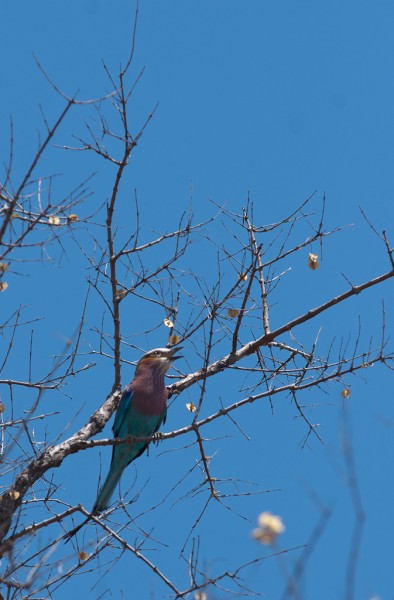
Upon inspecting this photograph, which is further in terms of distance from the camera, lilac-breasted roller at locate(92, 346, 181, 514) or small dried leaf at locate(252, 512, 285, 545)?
lilac-breasted roller at locate(92, 346, 181, 514)

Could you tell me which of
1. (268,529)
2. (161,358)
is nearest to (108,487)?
(161,358)

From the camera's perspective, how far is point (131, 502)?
14.8ft

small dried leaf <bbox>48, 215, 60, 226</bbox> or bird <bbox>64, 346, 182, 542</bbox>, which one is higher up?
bird <bbox>64, 346, 182, 542</bbox>

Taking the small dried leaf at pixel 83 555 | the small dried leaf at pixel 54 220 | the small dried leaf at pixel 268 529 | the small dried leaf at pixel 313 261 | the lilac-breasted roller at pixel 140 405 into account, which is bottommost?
the small dried leaf at pixel 268 529

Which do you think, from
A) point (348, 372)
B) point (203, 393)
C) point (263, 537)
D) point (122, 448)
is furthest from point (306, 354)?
point (263, 537)

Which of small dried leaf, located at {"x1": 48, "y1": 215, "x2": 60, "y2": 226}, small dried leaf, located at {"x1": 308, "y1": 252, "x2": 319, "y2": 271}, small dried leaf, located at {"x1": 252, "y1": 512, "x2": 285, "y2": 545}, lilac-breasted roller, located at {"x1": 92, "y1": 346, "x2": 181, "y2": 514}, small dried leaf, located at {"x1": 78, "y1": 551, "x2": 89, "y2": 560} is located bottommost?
small dried leaf, located at {"x1": 252, "y1": 512, "x2": 285, "y2": 545}

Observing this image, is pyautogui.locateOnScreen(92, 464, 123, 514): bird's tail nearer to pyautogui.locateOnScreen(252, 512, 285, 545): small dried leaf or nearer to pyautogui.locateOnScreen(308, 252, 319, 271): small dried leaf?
pyautogui.locateOnScreen(308, 252, 319, 271): small dried leaf

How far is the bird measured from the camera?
18.1 ft

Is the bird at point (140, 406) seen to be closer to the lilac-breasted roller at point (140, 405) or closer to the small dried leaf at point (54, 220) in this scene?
the lilac-breasted roller at point (140, 405)

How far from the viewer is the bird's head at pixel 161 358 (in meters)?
5.57

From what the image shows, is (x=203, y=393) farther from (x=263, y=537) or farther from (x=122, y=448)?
(x=122, y=448)

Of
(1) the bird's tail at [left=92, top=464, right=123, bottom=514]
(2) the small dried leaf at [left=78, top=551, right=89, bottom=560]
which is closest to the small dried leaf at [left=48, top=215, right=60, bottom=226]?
(2) the small dried leaf at [left=78, top=551, right=89, bottom=560]

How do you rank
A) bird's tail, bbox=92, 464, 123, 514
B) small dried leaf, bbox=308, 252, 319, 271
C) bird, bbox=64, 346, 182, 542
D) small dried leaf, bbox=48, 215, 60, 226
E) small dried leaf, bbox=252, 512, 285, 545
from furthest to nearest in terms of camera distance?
bird, bbox=64, 346, 182, 542, bird's tail, bbox=92, 464, 123, 514, small dried leaf, bbox=308, 252, 319, 271, small dried leaf, bbox=48, 215, 60, 226, small dried leaf, bbox=252, 512, 285, 545

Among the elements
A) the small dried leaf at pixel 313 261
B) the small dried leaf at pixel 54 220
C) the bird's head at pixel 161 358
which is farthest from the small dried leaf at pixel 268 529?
the bird's head at pixel 161 358
